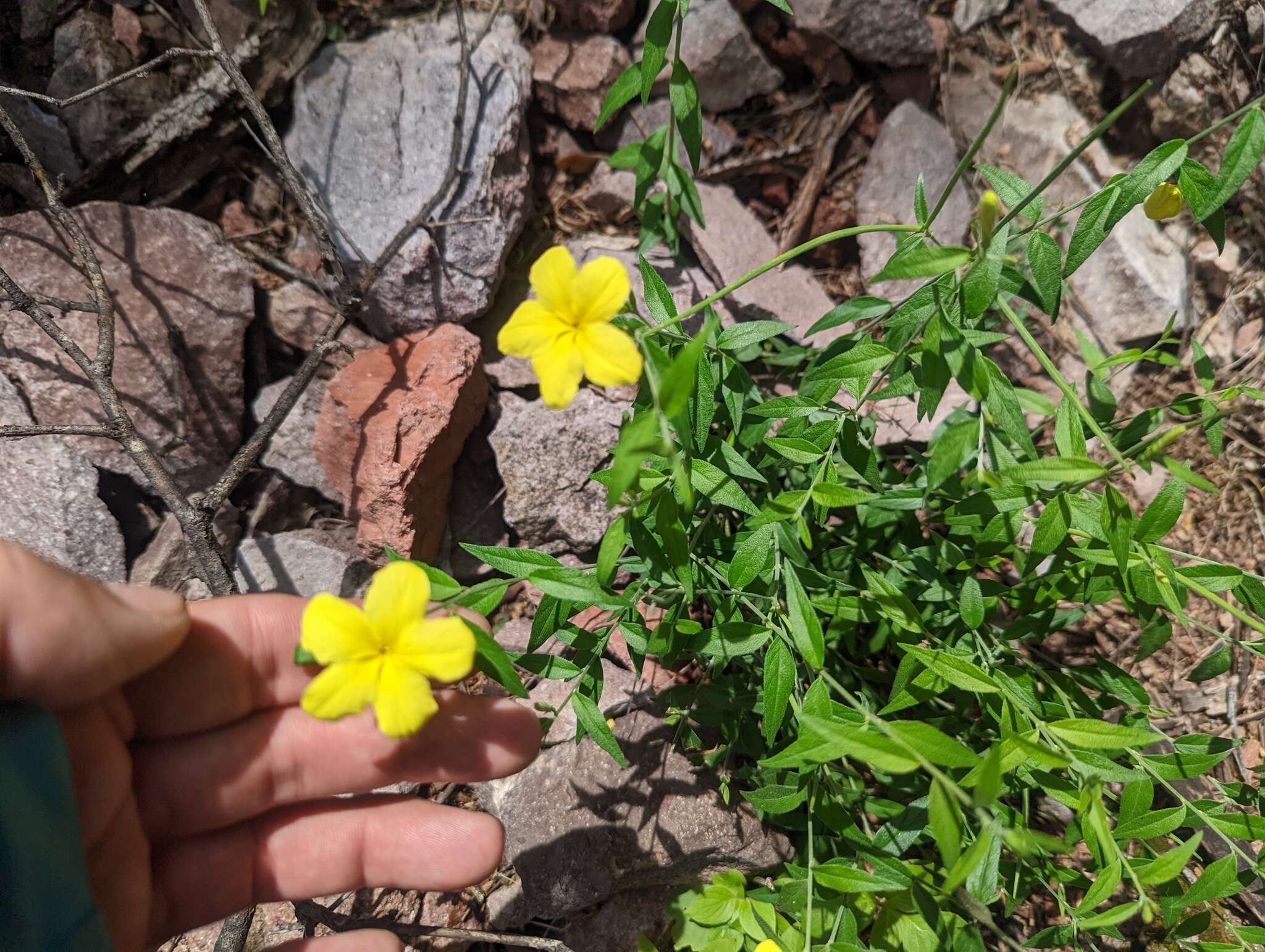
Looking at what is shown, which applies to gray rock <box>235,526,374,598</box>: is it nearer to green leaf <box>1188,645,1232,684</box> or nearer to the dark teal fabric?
the dark teal fabric

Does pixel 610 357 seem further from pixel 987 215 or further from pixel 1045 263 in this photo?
pixel 1045 263

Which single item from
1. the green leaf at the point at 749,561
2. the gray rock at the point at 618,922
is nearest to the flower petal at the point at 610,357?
the green leaf at the point at 749,561

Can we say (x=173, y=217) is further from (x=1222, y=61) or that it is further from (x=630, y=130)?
(x=1222, y=61)

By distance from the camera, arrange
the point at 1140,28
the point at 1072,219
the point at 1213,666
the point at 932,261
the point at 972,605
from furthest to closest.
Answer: the point at 1072,219 → the point at 1140,28 → the point at 1213,666 → the point at 972,605 → the point at 932,261

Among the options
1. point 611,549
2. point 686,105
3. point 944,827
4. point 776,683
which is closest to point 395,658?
point 611,549

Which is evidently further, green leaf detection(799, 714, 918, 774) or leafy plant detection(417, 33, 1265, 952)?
leafy plant detection(417, 33, 1265, 952)

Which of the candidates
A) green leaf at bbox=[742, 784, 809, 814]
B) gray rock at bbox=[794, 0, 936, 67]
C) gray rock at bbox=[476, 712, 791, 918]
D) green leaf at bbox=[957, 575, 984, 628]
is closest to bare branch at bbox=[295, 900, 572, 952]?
gray rock at bbox=[476, 712, 791, 918]
